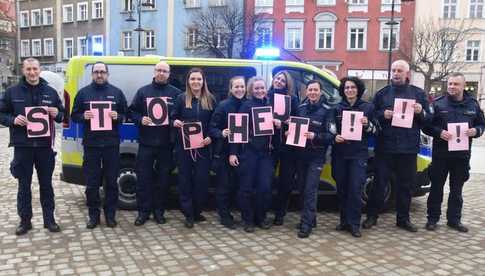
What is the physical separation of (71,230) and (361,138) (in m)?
3.61

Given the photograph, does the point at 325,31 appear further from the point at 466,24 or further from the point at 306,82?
the point at 306,82

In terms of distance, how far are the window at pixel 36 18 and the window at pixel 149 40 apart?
14.6 metres

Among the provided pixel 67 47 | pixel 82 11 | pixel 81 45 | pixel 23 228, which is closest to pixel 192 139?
pixel 23 228

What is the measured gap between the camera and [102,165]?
601cm

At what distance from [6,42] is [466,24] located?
129ft

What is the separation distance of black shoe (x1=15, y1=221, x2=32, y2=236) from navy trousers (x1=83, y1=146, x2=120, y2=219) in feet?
2.30

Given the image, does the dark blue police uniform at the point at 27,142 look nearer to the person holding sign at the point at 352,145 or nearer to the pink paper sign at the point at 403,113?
the person holding sign at the point at 352,145

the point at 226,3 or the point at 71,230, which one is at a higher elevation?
the point at 226,3

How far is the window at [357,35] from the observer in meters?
39.0

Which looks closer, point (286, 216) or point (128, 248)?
point (128, 248)

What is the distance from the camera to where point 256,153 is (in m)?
5.91

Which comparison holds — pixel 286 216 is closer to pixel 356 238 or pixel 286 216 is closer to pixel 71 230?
pixel 356 238

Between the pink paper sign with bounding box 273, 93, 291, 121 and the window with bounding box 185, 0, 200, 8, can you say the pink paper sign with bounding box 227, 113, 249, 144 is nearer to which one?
the pink paper sign with bounding box 273, 93, 291, 121

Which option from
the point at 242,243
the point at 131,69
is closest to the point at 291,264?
the point at 242,243
